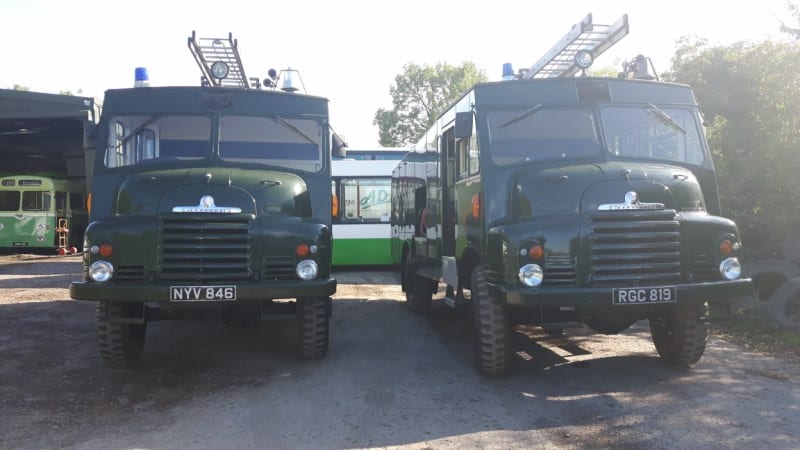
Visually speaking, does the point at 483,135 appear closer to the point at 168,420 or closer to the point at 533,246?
the point at 533,246

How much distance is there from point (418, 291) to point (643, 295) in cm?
517

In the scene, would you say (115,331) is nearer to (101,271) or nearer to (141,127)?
(101,271)

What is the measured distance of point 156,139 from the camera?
7031mm

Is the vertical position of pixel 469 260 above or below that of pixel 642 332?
above

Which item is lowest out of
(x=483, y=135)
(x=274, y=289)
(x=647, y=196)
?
(x=274, y=289)

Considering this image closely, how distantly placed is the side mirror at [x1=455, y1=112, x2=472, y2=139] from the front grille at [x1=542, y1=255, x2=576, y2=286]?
1680 millimetres

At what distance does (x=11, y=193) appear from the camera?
2150 centimetres

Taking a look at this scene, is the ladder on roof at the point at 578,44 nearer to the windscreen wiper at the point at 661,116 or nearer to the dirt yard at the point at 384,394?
the windscreen wiper at the point at 661,116

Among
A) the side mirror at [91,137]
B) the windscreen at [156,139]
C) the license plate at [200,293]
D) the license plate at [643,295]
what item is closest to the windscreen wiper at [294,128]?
the windscreen at [156,139]

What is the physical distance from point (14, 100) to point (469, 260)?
54.5 feet

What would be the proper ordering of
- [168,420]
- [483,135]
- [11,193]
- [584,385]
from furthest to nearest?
[11,193] < [483,135] < [584,385] < [168,420]

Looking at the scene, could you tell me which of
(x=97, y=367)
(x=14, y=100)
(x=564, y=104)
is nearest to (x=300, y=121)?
(x=564, y=104)

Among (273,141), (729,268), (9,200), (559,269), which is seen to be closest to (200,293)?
(273,141)

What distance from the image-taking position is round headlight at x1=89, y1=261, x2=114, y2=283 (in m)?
5.83
